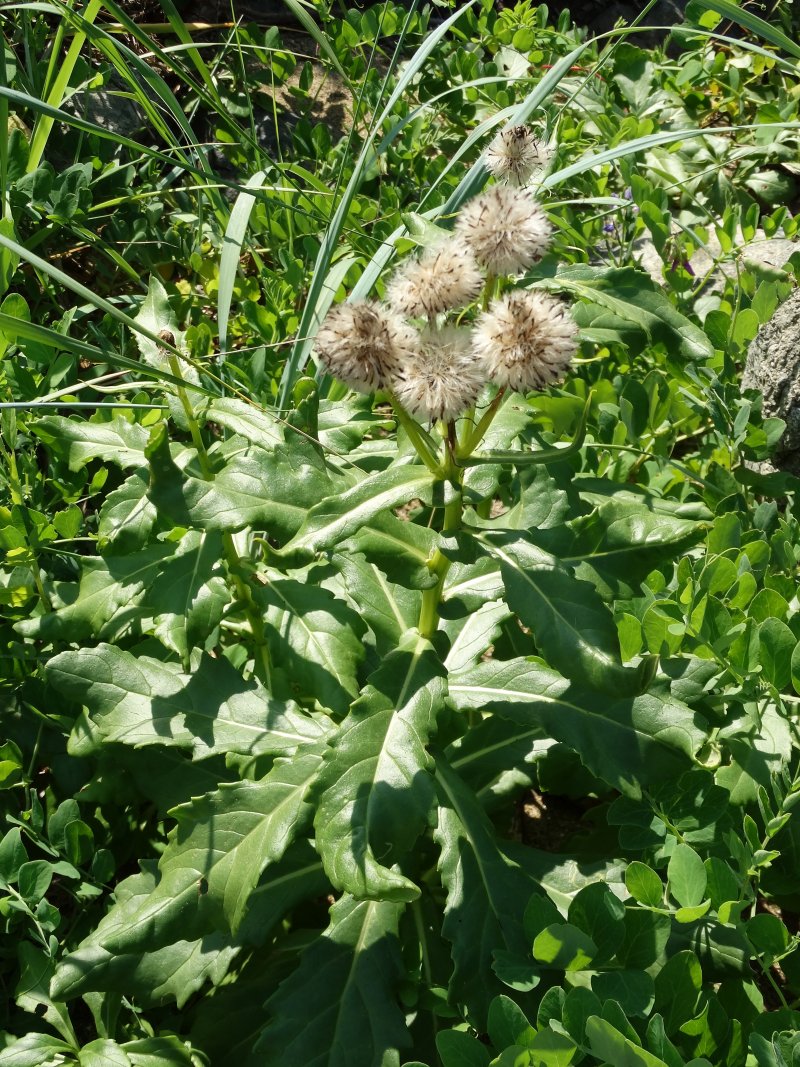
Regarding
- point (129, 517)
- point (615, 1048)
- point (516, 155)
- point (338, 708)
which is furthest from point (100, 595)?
point (615, 1048)

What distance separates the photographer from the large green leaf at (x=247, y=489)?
6.82 feet

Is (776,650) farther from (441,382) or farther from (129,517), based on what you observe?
(129,517)

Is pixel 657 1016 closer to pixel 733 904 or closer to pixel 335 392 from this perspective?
pixel 733 904

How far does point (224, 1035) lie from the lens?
2307 mm

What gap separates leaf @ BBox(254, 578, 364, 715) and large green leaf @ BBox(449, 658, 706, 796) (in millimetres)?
285

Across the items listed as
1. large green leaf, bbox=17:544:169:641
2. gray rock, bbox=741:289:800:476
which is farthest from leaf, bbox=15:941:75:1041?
gray rock, bbox=741:289:800:476

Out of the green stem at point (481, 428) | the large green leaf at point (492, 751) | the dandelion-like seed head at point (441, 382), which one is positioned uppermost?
the dandelion-like seed head at point (441, 382)

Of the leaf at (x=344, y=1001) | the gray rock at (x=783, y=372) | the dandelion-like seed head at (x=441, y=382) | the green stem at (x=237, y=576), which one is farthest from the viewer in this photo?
the gray rock at (x=783, y=372)

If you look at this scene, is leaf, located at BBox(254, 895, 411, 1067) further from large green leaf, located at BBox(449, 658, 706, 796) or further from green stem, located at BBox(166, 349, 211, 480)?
green stem, located at BBox(166, 349, 211, 480)

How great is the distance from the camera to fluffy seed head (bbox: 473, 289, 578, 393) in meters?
1.73

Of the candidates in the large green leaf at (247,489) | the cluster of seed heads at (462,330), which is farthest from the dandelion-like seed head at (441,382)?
the large green leaf at (247,489)

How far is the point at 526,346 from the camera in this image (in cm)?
172

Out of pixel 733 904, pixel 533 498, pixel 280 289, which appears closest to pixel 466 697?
pixel 533 498

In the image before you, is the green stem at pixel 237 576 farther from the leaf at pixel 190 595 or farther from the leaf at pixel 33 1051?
the leaf at pixel 33 1051
